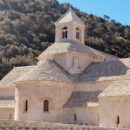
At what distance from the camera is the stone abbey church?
80.3 ft

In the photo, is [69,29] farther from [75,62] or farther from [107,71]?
[107,71]

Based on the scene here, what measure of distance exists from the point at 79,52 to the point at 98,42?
36208mm

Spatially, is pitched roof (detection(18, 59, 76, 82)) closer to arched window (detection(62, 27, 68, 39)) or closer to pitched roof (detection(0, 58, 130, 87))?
pitched roof (detection(0, 58, 130, 87))

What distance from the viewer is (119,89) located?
24.4 m

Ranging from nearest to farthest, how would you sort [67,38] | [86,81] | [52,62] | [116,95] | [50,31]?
1. [116,95]
2. [86,81]
3. [52,62]
4. [67,38]
5. [50,31]

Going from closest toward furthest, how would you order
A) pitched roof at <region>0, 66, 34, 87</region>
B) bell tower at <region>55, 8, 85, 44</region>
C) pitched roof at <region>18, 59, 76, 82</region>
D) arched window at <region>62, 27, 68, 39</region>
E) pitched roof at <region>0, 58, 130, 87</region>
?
pitched roof at <region>0, 58, 130, 87</region> < pitched roof at <region>18, 59, 76, 82</region> < bell tower at <region>55, 8, 85, 44</region> < pitched roof at <region>0, 66, 34, 87</region> < arched window at <region>62, 27, 68, 39</region>

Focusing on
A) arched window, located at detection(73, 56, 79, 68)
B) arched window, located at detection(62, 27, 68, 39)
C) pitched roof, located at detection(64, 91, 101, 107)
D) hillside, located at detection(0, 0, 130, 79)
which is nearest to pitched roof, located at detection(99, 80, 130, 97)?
pitched roof, located at detection(64, 91, 101, 107)

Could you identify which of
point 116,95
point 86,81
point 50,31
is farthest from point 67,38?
point 50,31

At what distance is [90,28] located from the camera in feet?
254

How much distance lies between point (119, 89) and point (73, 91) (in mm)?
6557

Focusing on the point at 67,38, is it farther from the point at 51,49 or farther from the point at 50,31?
the point at 50,31

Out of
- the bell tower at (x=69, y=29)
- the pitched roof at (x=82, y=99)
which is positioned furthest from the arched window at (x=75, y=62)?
the bell tower at (x=69, y=29)

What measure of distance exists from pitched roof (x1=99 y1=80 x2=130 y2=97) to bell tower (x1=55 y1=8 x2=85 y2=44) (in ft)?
34.3

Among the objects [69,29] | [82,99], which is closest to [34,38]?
[69,29]
